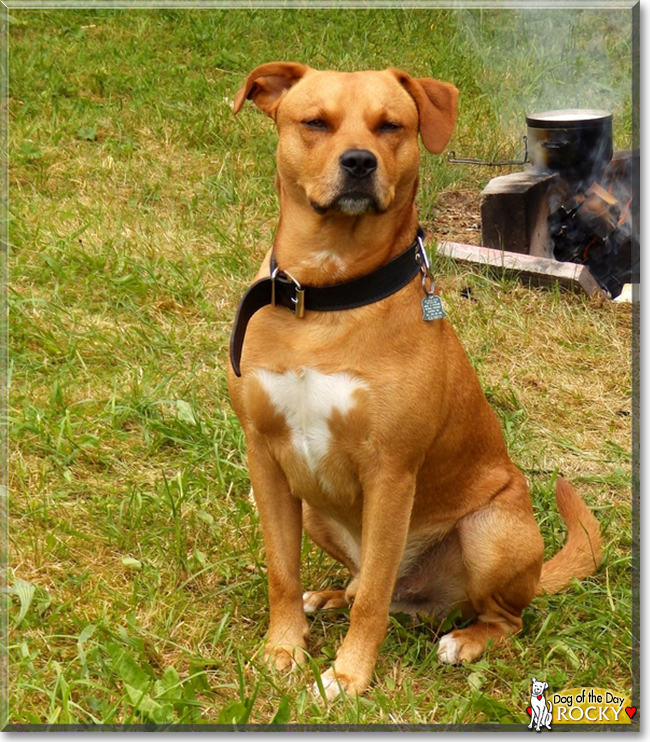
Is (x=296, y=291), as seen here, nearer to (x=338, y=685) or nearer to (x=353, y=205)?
A: (x=353, y=205)

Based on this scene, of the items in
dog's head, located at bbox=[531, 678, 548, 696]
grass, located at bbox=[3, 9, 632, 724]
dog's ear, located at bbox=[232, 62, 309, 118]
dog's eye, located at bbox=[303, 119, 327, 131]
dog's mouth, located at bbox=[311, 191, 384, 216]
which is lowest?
dog's head, located at bbox=[531, 678, 548, 696]

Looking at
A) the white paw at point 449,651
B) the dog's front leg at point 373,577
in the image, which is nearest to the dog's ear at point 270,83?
the dog's front leg at point 373,577

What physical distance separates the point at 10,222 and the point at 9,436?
81.2 inches

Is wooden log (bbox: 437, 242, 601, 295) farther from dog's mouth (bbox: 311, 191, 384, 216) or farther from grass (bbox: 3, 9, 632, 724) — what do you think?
dog's mouth (bbox: 311, 191, 384, 216)

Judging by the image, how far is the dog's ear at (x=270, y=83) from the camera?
9.85 ft

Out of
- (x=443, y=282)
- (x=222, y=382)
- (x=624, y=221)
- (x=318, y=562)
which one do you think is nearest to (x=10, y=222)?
(x=222, y=382)

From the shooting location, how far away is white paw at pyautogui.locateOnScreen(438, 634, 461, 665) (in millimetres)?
3143

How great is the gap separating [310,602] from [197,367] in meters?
1.68

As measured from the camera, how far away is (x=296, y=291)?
2.93 m

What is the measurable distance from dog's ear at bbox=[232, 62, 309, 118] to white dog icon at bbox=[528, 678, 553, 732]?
1914 mm

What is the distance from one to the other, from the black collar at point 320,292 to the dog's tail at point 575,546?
1.09 m

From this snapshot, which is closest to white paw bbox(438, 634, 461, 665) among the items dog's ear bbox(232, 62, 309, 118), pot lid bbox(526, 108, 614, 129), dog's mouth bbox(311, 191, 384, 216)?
dog's mouth bbox(311, 191, 384, 216)

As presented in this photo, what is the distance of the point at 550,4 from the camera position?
7.60 metres

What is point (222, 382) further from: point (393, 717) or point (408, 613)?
point (393, 717)
